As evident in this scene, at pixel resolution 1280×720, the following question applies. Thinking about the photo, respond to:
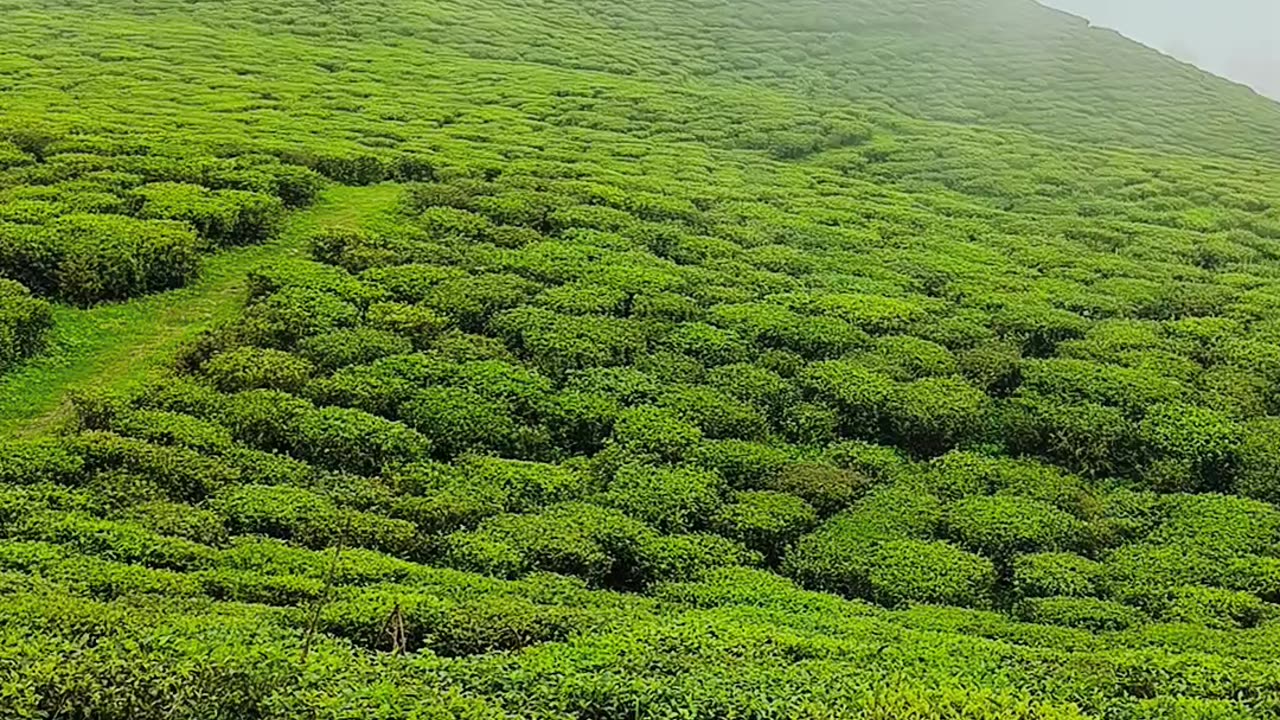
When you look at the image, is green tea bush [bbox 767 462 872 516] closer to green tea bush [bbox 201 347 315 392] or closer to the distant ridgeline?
the distant ridgeline

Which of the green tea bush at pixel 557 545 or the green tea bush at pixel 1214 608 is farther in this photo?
the green tea bush at pixel 557 545

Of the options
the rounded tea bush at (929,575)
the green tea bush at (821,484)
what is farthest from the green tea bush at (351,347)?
the rounded tea bush at (929,575)

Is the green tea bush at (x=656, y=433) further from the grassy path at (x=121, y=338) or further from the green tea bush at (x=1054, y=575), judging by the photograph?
the grassy path at (x=121, y=338)

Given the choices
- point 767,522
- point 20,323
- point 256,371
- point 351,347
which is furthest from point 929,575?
point 20,323

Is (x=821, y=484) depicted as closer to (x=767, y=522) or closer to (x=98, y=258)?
(x=767, y=522)

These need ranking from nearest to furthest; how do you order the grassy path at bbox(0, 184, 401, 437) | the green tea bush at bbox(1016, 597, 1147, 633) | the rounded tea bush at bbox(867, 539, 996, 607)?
the green tea bush at bbox(1016, 597, 1147, 633), the rounded tea bush at bbox(867, 539, 996, 607), the grassy path at bbox(0, 184, 401, 437)

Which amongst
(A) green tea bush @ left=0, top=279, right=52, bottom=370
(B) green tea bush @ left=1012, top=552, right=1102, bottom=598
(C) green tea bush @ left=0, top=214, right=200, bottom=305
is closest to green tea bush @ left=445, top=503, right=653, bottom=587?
(B) green tea bush @ left=1012, top=552, right=1102, bottom=598
